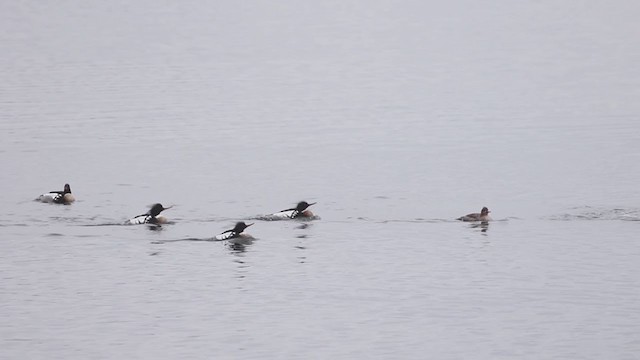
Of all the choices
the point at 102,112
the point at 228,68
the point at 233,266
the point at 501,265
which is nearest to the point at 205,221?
the point at 233,266

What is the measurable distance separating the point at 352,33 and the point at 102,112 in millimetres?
63009

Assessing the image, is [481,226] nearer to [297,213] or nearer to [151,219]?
[297,213]

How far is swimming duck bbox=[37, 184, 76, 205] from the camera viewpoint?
41625mm

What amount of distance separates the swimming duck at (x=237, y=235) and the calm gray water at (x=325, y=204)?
0.40 metres

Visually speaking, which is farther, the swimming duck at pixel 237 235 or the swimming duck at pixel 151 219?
the swimming duck at pixel 151 219

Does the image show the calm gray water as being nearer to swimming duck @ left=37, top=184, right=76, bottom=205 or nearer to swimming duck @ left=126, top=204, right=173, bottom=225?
swimming duck @ left=126, top=204, right=173, bottom=225

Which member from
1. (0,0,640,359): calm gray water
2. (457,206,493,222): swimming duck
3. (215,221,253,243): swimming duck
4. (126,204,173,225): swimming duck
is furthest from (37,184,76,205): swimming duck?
(457,206,493,222): swimming duck

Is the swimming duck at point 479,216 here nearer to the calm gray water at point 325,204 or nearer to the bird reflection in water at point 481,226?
the bird reflection in water at point 481,226

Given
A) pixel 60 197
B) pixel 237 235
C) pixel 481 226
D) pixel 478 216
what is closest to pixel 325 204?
pixel 478 216

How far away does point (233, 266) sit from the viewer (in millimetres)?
33969

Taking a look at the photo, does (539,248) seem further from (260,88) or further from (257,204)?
(260,88)

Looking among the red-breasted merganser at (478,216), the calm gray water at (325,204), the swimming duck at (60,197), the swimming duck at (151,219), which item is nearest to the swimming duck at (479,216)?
the red-breasted merganser at (478,216)

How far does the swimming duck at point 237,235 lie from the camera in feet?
119

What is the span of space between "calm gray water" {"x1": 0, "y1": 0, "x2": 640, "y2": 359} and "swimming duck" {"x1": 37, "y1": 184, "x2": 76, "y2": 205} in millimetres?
500
